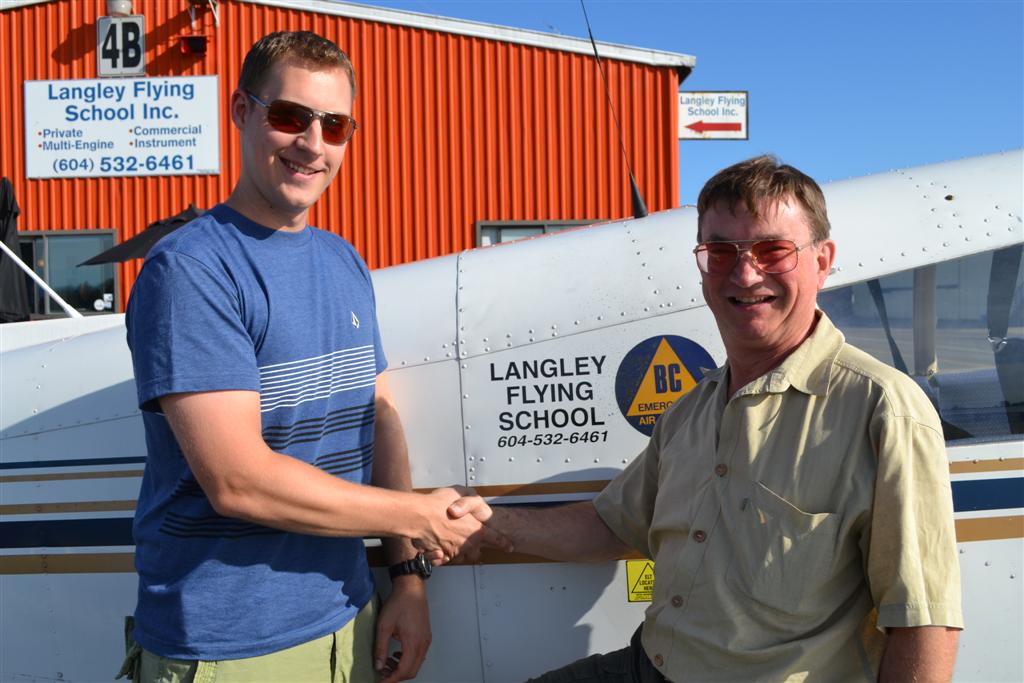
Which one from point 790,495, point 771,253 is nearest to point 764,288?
point 771,253

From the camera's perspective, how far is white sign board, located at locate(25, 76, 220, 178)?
1166 cm

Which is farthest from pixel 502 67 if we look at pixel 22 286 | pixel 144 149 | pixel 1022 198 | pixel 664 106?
pixel 1022 198

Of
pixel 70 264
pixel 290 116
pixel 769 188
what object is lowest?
pixel 769 188

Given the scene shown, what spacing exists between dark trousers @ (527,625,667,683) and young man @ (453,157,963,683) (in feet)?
0.06

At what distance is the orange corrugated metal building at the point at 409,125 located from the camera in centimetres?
1170

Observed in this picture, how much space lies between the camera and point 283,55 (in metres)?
1.71

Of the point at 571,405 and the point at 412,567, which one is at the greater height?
the point at 571,405

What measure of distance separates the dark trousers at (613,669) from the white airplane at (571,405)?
0.48 feet

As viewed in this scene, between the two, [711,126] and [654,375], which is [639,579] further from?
[711,126]

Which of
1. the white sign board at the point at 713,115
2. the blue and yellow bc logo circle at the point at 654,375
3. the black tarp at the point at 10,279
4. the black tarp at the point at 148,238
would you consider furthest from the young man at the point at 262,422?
the white sign board at the point at 713,115

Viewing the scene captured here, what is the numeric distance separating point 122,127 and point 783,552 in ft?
41.0

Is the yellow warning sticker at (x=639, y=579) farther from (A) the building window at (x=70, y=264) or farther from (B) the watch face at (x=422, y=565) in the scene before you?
(A) the building window at (x=70, y=264)

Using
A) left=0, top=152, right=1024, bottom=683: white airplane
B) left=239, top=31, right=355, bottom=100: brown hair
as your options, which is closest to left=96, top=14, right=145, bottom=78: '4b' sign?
left=0, top=152, right=1024, bottom=683: white airplane

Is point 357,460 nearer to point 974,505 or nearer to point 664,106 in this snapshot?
point 974,505
